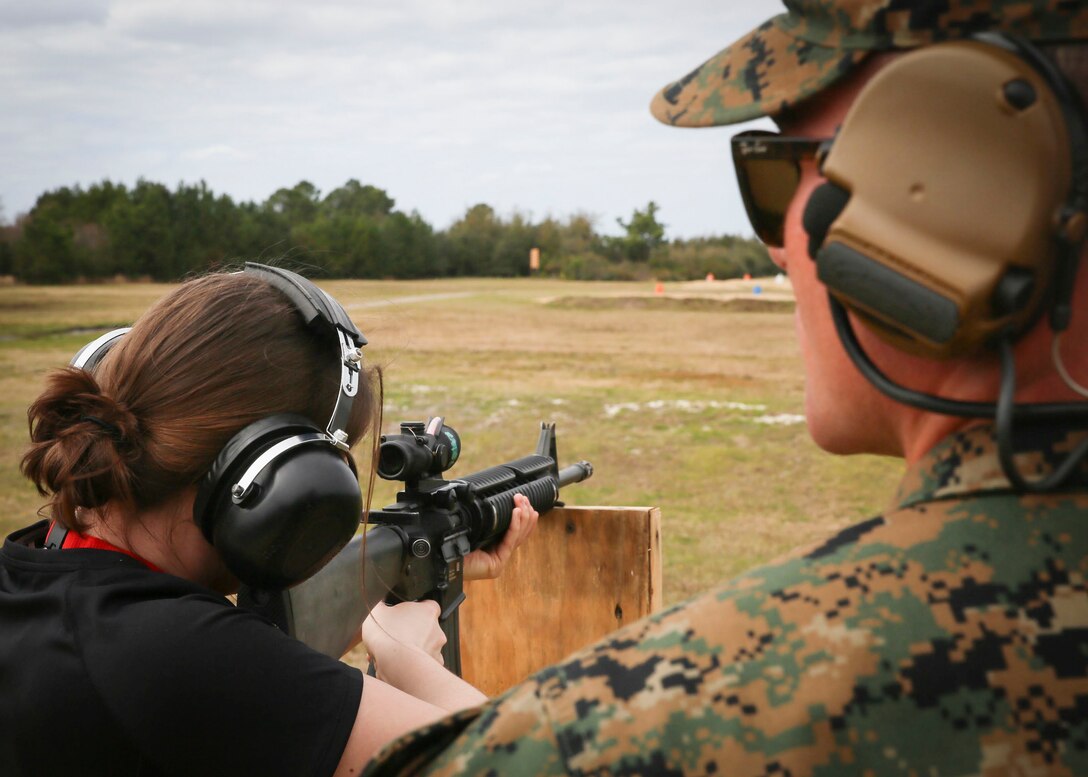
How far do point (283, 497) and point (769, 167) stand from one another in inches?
38.7

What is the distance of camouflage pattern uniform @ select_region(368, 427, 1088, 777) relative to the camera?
843mm

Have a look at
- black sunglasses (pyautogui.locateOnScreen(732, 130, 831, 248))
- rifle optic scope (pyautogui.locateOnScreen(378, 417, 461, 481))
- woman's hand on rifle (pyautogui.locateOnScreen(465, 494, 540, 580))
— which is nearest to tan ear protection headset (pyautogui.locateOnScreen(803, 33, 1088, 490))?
black sunglasses (pyautogui.locateOnScreen(732, 130, 831, 248))

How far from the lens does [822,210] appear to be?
990 mm

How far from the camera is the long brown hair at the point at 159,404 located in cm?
165

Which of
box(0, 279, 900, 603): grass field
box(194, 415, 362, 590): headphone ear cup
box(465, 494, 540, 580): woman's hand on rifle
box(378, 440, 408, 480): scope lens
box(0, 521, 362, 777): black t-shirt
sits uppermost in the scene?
box(194, 415, 362, 590): headphone ear cup

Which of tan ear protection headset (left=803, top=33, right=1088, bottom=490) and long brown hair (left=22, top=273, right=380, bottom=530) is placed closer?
tan ear protection headset (left=803, top=33, right=1088, bottom=490)

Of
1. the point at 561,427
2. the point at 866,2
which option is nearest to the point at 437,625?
the point at 866,2

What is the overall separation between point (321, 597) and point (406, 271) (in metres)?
50.5

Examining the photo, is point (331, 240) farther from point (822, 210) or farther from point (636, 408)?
point (822, 210)

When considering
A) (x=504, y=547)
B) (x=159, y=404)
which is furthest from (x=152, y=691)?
(x=504, y=547)

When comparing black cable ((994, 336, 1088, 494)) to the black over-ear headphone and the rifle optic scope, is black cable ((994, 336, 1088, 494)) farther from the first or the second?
the rifle optic scope

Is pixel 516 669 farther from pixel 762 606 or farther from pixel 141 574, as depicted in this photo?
pixel 762 606

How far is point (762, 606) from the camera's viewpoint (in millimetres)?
932

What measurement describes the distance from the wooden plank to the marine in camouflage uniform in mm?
2057
